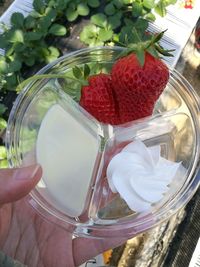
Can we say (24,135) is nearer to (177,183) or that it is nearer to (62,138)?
(62,138)

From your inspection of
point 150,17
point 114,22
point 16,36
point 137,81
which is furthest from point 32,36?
point 137,81

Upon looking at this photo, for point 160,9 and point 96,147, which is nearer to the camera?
point 96,147

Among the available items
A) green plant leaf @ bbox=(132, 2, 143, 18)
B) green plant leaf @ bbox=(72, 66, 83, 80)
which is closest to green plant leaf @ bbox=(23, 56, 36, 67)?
green plant leaf @ bbox=(132, 2, 143, 18)

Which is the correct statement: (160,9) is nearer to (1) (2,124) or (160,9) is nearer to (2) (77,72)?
(1) (2,124)

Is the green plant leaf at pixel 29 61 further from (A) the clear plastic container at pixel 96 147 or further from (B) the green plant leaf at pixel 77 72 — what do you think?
(B) the green plant leaf at pixel 77 72

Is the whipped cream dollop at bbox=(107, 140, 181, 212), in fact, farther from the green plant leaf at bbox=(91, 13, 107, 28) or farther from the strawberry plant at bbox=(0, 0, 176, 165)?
the green plant leaf at bbox=(91, 13, 107, 28)

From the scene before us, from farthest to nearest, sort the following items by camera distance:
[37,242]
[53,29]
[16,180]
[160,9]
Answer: [160,9], [53,29], [37,242], [16,180]

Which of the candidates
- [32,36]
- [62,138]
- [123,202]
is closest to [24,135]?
[62,138]
